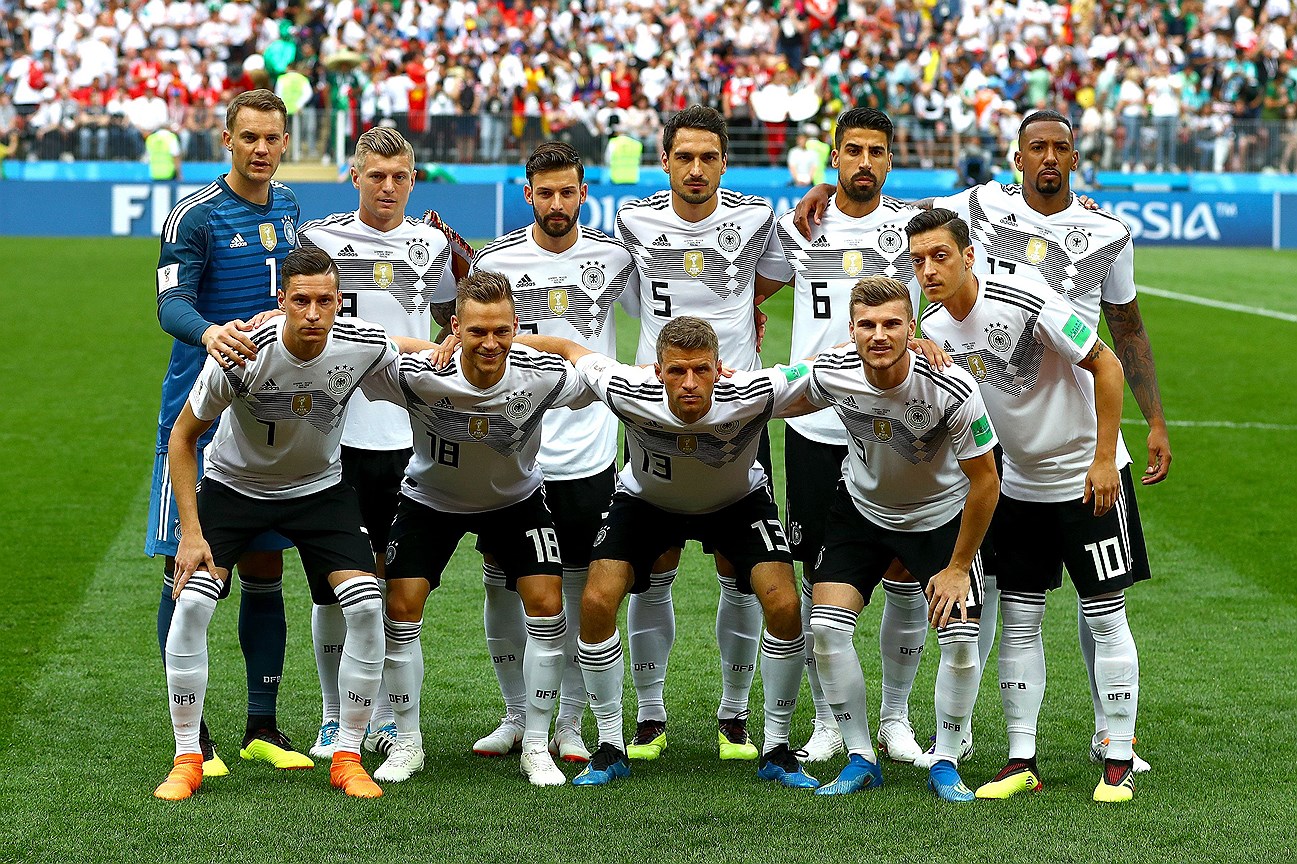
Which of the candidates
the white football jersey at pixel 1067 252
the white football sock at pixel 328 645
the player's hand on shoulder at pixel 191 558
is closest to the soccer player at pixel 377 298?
the white football sock at pixel 328 645

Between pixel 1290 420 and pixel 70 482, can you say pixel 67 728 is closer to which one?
pixel 70 482

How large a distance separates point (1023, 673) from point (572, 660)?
172 centimetres

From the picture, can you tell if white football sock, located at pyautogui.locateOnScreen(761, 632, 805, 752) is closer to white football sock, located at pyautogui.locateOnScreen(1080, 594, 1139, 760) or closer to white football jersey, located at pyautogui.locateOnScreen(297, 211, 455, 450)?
white football sock, located at pyautogui.locateOnScreen(1080, 594, 1139, 760)

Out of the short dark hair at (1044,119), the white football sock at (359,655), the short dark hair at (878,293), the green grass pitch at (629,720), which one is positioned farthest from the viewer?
the short dark hair at (1044,119)

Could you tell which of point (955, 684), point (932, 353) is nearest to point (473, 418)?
point (932, 353)

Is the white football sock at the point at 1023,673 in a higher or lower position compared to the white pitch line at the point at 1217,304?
lower

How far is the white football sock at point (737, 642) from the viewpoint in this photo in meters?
6.09

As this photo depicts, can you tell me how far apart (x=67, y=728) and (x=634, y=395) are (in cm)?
262

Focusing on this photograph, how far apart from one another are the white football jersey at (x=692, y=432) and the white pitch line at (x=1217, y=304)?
46.6ft

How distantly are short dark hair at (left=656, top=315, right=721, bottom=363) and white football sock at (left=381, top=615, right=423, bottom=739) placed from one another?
1384 mm

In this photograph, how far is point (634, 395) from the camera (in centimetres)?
552

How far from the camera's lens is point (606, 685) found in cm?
571

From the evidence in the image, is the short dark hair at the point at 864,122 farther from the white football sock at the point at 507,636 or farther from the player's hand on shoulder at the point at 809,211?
the white football sock at the point at 507,636

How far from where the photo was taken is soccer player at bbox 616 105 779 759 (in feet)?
19.9
